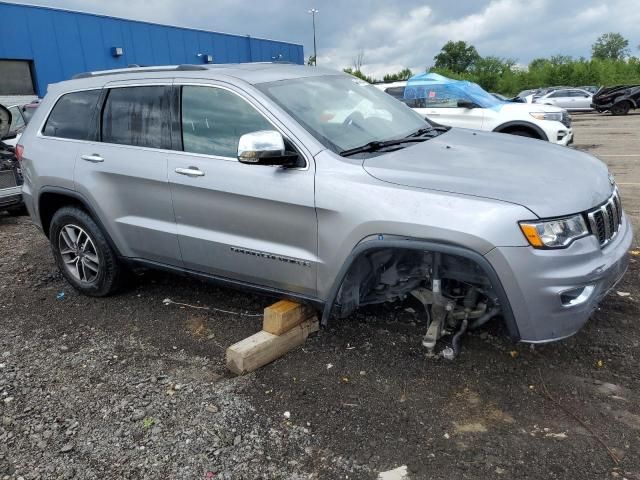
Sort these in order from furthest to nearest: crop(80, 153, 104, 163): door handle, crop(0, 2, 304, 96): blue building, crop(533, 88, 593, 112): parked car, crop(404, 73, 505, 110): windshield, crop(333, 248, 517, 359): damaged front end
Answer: crop(533, 88, 593, 112): parked car
crop(0, 2, 304, 96): blue building
crop(404, 73, 505, 110): windshield
crop(80, 153, 104, 163): door handle
crop(333, 248, 517, 359): damaged front end

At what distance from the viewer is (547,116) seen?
9977mm

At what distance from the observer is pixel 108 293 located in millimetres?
4688

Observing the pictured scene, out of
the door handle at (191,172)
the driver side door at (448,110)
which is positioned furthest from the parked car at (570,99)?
the door handle at (191,172)

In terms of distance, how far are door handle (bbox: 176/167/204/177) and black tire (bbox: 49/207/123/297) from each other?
1.10 meters

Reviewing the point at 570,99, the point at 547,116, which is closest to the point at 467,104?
the point at 547,116

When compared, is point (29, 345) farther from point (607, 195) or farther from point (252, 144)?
point (607, 195)

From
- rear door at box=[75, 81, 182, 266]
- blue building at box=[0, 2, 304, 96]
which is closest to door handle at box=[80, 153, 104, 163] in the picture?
rear door at box=[75, 81, 182, 266]

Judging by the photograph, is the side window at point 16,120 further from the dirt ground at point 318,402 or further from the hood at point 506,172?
the hood at point 506,172

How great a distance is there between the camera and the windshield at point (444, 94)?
10.1 meters

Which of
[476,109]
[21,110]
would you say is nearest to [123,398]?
[21,110]

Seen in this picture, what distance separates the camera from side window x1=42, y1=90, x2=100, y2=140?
14.4 feet

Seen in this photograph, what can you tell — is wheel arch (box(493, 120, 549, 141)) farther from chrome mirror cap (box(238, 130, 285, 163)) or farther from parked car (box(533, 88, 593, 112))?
parked car (box(533, 88, 593, 112))

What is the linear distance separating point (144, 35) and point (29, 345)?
20777mm

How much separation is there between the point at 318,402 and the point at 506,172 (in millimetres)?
1648
